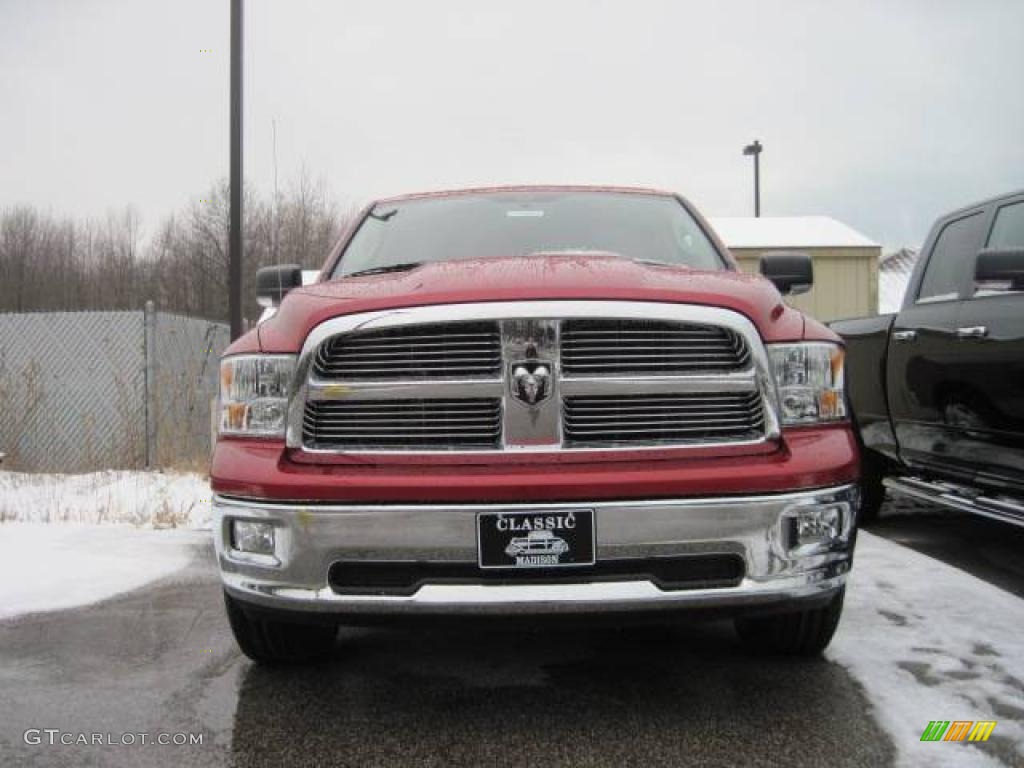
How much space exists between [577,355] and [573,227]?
1.56 metres

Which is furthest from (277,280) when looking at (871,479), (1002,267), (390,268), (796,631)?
(871,479)

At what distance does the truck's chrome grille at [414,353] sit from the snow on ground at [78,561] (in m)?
2.33

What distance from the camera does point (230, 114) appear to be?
9680mm

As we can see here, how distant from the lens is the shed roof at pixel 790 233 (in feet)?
64.2

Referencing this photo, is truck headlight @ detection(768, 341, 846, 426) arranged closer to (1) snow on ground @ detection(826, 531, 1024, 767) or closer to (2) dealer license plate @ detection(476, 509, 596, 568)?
(2) dealer license plate @ detection(476, 509, 596, 568)

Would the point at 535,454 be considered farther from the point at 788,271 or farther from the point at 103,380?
the point at 103,380

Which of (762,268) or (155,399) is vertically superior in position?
(762,268)

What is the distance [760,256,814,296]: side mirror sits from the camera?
3842 millimetres

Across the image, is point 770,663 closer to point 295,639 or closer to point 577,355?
point 577,355

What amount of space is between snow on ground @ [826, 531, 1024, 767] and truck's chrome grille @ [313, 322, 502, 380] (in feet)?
5.04

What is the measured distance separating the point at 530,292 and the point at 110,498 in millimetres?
5160

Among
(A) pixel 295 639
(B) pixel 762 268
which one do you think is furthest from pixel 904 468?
(A) pixel 295 639

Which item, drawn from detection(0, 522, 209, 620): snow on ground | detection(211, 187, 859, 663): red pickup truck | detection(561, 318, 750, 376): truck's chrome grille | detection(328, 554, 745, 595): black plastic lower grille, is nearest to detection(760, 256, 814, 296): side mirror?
detection(211, 187, 859, 663): red pickup truck

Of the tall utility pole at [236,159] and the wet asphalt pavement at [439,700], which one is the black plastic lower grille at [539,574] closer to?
the wet asphalt pavement at [439,700]
